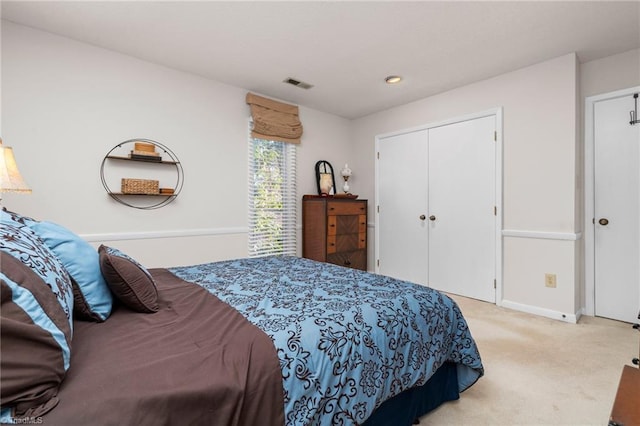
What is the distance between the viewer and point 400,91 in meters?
3.80

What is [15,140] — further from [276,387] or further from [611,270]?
[611,270]

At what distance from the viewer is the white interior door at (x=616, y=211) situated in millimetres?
2795

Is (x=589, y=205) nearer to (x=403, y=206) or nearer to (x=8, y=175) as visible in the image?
(x=403, y=206)

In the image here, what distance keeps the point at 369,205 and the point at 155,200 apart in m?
2.97

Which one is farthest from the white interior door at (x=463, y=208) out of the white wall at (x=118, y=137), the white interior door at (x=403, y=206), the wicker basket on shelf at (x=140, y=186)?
the wicker basket on shelf at (x=140, y=186)

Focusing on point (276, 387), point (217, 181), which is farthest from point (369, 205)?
point (276, 387)

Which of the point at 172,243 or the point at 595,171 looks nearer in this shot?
the point at 595,171

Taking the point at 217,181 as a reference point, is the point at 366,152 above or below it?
above

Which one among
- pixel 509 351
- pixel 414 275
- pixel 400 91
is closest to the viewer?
pixel 509 351

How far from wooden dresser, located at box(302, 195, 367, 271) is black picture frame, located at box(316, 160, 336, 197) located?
0.90 ft

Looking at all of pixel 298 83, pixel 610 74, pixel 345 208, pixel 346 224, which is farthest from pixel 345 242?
pixel 610 74

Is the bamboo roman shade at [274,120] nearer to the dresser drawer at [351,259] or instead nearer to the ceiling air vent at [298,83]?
the ceiling air vent at [298,83]

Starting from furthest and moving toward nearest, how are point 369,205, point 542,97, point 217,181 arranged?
1. point 369,205
2. point 217,181
3. point 542,97

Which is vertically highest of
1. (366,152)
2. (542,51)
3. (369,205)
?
(542,51)
